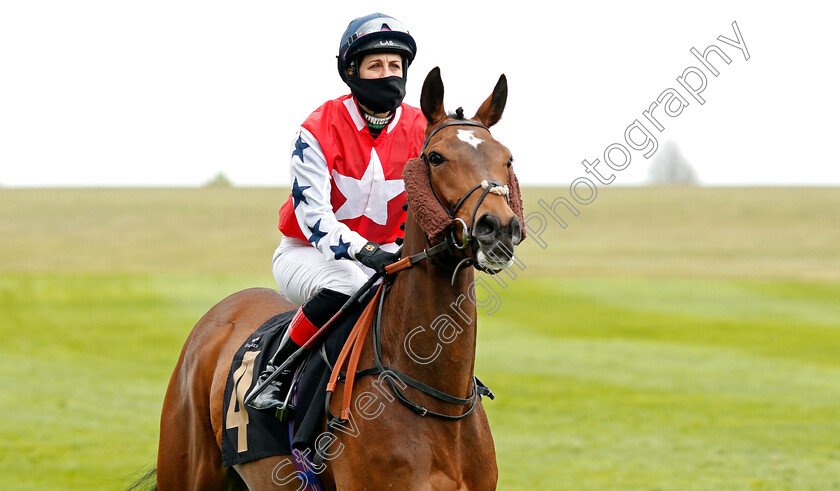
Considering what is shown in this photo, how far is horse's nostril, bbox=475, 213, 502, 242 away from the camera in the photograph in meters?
3.41

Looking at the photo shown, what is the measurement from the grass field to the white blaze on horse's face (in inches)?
Answer: 213

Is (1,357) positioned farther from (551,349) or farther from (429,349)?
(429,349)

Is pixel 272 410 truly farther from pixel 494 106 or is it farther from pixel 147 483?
pixel 147 483

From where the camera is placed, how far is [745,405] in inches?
537

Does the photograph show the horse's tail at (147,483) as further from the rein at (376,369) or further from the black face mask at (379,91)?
the black face mask at (379,91)

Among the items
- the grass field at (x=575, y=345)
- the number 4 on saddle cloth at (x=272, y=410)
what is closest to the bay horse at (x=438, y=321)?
the number 4 on saddle cloth at (x=272, y=410)

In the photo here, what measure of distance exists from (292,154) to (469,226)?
1394 mm

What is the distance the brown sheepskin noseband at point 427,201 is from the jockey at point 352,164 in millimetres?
593

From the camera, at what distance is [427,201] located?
373 centimetres

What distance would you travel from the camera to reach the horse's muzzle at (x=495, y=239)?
341cm

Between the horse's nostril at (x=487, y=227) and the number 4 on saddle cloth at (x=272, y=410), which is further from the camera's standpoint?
the number 4 on saddle cloth at (x=272, y=410)

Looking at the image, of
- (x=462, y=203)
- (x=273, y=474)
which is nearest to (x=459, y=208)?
(x=462, y=203)

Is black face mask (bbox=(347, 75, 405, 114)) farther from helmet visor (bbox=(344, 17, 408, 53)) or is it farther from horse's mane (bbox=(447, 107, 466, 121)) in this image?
horse's mane (bbox=(447, 107, 466, 121))

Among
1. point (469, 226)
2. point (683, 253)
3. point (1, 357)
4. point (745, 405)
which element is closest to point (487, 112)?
point (469, 226)
